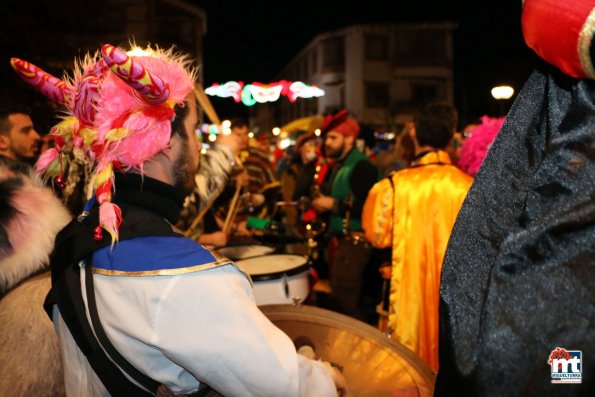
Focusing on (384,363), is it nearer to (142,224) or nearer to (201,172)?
(142,224)

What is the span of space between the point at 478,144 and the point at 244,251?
116 inches

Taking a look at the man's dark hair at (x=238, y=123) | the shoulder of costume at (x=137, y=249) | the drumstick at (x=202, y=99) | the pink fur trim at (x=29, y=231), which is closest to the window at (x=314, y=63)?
the man's dark hair at (x=238, y=123)

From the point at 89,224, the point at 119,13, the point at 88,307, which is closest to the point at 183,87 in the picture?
the point at 89,224

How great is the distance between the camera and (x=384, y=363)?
184 centimetres

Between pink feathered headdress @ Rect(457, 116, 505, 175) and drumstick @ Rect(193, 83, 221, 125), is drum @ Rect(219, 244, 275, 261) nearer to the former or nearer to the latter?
drumstick @ Rect(193, 83, 221, 125)

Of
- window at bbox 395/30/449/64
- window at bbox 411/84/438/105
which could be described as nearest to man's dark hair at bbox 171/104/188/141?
window at bbox 411/84/438/105

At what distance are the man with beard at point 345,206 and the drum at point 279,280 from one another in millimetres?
1175

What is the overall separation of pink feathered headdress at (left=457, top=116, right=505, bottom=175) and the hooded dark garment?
4.29 m

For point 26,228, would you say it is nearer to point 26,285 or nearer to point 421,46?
point 26,285

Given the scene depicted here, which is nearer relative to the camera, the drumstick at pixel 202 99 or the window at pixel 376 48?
the drumstick at pixel 202 99

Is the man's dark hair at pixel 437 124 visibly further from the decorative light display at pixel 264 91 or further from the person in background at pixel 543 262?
the person in background at pixel 543 262

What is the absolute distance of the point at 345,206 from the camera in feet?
16.4

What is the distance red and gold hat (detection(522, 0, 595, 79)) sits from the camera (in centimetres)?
73

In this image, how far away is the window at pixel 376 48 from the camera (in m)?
40.7
